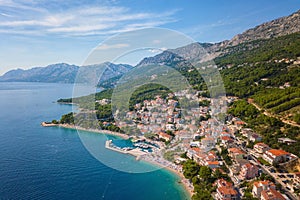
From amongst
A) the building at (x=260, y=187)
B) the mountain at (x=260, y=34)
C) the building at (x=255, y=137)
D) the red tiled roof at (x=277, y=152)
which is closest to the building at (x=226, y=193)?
the building at (x=260, y=187)

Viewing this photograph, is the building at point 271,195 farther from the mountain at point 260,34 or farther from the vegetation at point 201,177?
the mountain at point 260,34

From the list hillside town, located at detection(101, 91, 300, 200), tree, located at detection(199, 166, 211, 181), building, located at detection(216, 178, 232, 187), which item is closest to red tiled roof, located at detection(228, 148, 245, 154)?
hillside town, located at detection(101, 91, 300, 200)

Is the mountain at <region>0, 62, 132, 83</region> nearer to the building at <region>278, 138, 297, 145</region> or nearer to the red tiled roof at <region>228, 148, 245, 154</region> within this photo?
the red tiled roof at <region>228, 148, 245, 154</region>

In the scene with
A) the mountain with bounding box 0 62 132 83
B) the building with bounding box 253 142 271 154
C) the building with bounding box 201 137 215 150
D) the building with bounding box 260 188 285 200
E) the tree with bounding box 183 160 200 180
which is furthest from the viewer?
the mountain with bounding box 0 62 132 83

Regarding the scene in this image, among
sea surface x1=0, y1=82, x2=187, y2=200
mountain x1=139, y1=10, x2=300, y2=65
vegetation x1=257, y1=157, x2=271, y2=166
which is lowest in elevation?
sea surface x1=0, y1=82, x2=187, y2=200

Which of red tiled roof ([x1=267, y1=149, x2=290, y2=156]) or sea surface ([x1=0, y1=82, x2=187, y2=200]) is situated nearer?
sea surface ([x1=0, y1=82, x2=187, y2=200])

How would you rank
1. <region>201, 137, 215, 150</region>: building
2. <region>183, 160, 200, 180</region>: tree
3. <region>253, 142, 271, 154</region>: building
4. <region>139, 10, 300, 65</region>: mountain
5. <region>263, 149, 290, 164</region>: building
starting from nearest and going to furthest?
<region>183, 160, 200, 180</region>: tree → <region>263, 149, 290, 164</region>: building → <region>253, 142, 271, 154</region>: building → <region>201, 137, 215, 150</region>: building → <region>139, 10, 300, 65</region>: mountain
